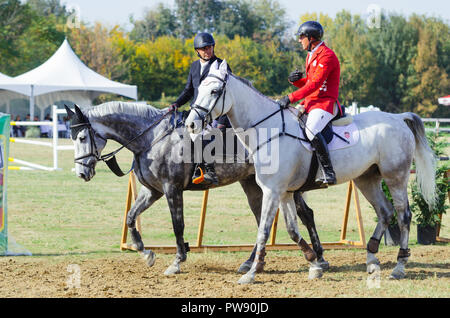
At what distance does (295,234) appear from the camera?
7176 millimetres

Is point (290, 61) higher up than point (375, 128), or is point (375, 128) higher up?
point (290, 61)

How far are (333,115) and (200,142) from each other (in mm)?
1598

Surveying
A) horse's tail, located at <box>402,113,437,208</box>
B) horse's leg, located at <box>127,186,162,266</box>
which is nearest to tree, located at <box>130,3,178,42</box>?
horse's leg, located at <box>127,186,162,266</box>

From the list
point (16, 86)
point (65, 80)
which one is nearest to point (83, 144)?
point (65, 80)

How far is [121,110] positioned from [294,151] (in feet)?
7.29

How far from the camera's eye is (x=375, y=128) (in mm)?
7305

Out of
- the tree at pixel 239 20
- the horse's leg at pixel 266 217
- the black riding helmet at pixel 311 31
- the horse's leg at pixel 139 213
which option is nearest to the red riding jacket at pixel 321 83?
the black riding helmet at pixel 311 31

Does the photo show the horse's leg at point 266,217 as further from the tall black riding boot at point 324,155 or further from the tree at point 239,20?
the tree at point 239,20

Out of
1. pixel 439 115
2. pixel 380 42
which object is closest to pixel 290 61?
pixel 380 42

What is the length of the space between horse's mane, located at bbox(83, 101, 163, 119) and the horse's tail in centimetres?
315

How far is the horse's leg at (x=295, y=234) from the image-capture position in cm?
698

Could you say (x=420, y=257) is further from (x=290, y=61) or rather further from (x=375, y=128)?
(x=290, y=61)

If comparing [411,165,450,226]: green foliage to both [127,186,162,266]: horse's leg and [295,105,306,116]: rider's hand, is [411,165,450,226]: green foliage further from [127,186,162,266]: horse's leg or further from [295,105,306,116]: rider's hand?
[127,186,162,266]: horse's leg

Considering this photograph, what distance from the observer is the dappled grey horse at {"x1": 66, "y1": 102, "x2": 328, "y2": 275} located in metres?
7.33
